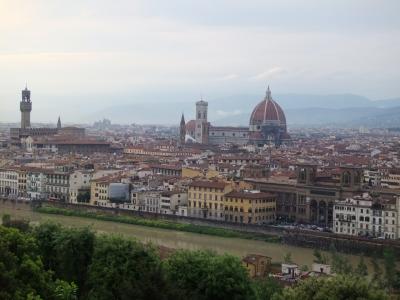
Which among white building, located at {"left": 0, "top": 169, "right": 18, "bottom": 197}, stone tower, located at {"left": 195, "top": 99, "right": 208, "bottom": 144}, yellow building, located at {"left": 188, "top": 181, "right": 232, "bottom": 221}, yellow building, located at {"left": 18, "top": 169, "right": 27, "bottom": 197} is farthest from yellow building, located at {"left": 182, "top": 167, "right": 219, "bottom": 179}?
stone tower, located at {"left": 195, "top": 99, "right": 208, "bottom": 144}

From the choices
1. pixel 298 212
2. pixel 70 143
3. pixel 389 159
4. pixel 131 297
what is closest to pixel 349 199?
pixel 298 212

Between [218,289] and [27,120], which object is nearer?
[218,289]

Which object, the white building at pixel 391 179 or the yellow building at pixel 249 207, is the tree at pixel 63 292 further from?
the white building at pixel 391 179

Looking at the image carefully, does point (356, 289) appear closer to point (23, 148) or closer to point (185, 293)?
point (185, 293)

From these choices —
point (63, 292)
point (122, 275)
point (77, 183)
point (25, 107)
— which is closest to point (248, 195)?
point (77, 183)

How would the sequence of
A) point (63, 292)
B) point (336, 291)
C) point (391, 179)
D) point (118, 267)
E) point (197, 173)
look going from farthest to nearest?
point (197, 173)
point (391, 179)
point (118, 267)
point (336, 291)
point (63, 292)

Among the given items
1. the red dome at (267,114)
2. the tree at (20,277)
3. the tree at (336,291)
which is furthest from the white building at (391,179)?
the red dome at (267,114)

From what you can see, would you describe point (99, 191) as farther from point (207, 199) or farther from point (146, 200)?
point (207, 199)

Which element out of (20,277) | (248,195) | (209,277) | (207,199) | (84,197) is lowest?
(84,197)
